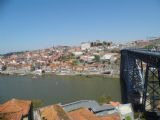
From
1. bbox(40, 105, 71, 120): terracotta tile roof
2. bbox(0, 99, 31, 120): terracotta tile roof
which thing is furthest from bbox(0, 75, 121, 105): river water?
bbox(0, 99, 31, 120): terracotta tile roof

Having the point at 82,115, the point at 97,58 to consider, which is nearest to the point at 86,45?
the point at 97,58

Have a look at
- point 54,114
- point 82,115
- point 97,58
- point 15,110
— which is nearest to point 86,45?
point 97,58

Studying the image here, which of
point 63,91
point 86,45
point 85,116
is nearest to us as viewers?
point 85,116

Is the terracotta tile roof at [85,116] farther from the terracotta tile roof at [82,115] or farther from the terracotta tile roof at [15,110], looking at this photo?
the terracotta tile roof at [15,110]

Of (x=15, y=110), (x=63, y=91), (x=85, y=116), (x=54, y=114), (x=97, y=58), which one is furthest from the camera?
(x=97, y=58)

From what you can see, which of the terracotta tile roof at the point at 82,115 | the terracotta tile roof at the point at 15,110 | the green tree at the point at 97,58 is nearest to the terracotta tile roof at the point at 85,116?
the terracotta tile roof at the point at 82,115

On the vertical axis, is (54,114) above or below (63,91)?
above

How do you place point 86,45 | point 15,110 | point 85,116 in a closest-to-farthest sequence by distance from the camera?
1. point 15,110
2. point 85,116
3. point 86,45

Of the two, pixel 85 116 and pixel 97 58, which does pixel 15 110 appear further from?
pixel 97 58

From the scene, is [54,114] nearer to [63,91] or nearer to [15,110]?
[15,110]

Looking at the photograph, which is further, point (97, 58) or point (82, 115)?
point (97, 58)

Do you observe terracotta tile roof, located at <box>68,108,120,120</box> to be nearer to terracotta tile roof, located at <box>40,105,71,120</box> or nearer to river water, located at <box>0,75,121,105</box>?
terracotta tile roof, located at <box>40,105,71,120</box>

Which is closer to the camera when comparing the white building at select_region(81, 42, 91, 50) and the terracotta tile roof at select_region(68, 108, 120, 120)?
the terracotta tile roof at select_region(68, 108, 120, 120)

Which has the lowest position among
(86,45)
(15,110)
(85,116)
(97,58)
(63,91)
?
(63,91)
